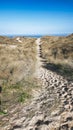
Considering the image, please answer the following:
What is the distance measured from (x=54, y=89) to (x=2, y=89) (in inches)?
126

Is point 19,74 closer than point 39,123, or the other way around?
point 39,123

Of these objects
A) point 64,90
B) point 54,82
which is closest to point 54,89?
point 64,90

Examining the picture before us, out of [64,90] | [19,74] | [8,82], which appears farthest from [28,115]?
[19,74]

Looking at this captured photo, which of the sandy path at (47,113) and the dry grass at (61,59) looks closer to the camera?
the sandy path at (47,113)

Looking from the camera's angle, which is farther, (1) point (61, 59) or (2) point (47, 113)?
(1) point (61, 59)

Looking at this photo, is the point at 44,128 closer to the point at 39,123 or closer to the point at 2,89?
the point at 39,123

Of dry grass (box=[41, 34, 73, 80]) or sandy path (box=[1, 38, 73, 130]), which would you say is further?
dry grass (box=[41, 34, 73, 80])

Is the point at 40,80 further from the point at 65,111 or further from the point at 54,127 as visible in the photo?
the point at 54,127

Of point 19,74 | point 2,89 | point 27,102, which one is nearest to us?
point 27,102

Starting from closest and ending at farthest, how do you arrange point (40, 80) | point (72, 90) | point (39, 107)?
point (39, 107)
point (72, 90)
point (40, 80)

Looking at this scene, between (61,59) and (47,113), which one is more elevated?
(61,59)

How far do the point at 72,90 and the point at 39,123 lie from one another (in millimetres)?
4366

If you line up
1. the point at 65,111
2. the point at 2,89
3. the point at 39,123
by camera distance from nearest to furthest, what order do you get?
the point at 39,123
the point at 65,111
the point at 2,89

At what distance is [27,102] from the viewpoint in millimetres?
9891
